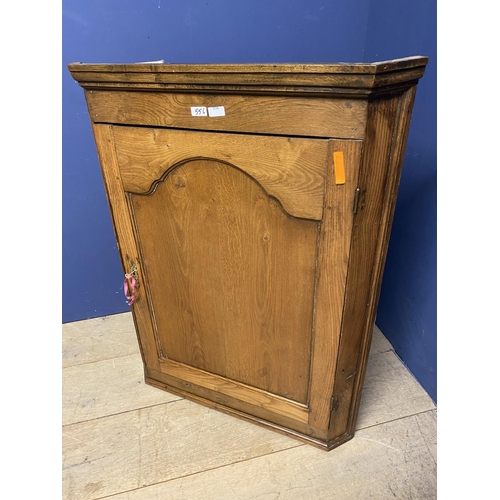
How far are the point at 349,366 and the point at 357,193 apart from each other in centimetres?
39

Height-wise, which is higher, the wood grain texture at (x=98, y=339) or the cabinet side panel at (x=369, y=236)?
the cabinet side panel at (x=369, y=236)

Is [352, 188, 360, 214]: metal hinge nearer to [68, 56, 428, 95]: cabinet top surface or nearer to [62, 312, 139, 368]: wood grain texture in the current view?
[68, 56, 428, 95]: cabinet top surface

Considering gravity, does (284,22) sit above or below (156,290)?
above

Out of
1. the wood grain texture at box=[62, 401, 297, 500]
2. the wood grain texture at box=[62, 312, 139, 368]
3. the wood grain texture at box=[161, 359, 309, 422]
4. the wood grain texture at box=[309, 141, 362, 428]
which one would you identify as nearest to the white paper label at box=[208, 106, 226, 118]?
the wood grain texture at box=[309, 141, 362, 428]

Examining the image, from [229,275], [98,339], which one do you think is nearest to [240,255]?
[229,275]

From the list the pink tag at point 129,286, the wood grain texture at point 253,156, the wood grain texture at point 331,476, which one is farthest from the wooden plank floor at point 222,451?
the wood grain texture at point 253,156

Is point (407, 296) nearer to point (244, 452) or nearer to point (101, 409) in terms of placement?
point (244, 452)

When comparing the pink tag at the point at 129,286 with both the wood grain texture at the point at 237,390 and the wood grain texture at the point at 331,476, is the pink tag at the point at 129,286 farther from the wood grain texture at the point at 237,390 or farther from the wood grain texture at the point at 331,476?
the wood grain texture at the point at 331,476

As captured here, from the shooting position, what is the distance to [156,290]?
1008mm

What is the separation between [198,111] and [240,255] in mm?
285

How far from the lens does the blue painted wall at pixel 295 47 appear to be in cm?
103

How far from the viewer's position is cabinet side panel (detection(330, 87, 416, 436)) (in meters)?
0.66

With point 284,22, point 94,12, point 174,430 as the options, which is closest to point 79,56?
point 94,12

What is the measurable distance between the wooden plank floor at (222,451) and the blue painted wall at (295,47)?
0.17 meters
